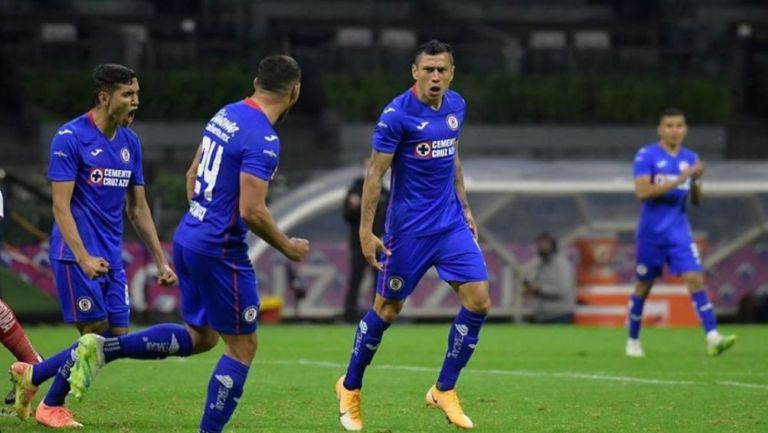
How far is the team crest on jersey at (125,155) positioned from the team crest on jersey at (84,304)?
3.02ft

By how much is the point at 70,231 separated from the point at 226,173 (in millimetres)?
1780

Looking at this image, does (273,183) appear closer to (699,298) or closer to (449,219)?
(699,298)

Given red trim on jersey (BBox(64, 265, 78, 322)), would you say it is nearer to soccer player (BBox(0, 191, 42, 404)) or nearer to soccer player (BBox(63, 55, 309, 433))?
soccer player (BBox(0, 191, 42, 404))

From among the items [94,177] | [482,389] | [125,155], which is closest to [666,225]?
[482,389]

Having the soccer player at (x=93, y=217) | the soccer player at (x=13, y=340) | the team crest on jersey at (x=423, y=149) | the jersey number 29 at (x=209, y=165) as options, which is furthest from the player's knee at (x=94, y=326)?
the team crest on jersey at (x=423, y=149)

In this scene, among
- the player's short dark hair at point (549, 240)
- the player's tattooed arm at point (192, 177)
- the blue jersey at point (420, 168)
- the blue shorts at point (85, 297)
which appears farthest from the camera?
the player's short dark hair at point (549, 240)

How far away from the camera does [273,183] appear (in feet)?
79.3

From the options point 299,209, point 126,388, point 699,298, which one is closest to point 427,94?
point 126,388

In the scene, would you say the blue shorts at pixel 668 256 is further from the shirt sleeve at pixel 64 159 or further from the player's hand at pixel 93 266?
the player's hand at pixel 93 266

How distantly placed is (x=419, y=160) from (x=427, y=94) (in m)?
0.44

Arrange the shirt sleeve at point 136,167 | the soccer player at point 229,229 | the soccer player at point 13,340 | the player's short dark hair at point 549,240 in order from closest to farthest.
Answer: the soccer player at point 229,229, the shirt sleeve at point 136,167, the soccer player at point 13,340, the player's short dark hair at point 549,240

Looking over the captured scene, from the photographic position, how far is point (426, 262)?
10898 millimetres

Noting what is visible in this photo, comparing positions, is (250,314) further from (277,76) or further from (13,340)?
(13,340)

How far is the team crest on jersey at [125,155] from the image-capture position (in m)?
10.6
